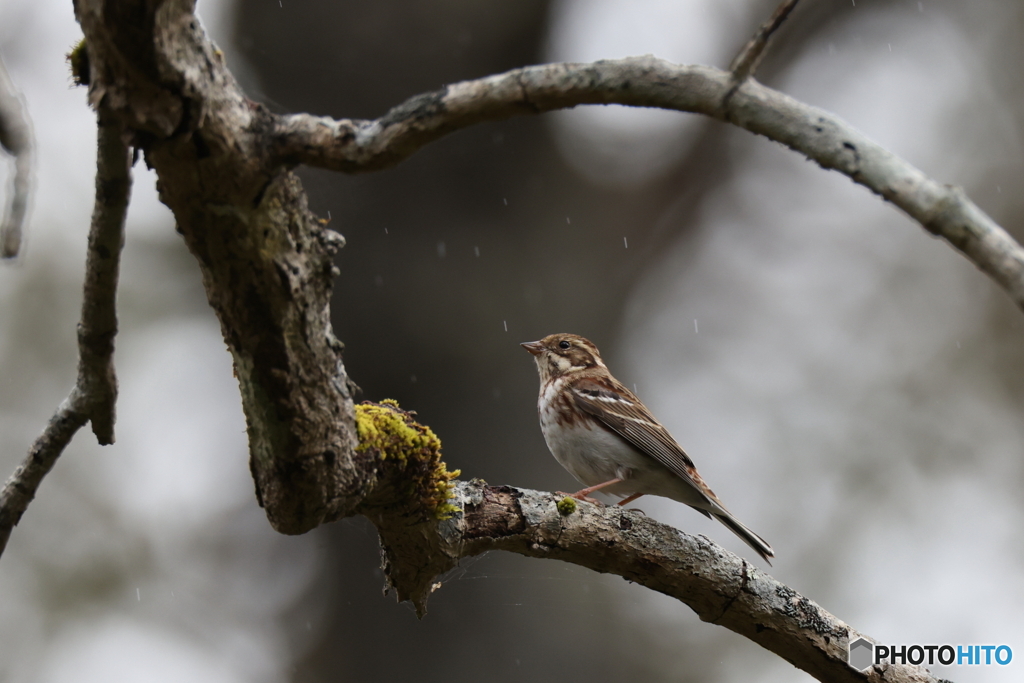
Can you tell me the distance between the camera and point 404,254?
5402 mm

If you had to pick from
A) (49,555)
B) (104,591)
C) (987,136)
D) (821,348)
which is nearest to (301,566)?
(104,591)

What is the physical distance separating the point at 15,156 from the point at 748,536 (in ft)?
12.0

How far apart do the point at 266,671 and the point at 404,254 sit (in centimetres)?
346

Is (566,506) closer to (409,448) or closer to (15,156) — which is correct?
(409,448)

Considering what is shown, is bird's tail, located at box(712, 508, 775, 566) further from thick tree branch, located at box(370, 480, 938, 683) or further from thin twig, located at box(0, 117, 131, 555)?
thin twig, located at box(0, 117, 131, 555)

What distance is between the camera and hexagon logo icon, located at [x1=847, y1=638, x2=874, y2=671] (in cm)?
290

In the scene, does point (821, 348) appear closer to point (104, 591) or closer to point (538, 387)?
point (538, 387)

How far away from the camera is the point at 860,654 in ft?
9.60

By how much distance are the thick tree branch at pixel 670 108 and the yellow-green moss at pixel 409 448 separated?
3.35 feet

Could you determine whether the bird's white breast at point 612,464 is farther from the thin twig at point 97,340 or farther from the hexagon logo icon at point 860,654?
the thin twig at point 97,340

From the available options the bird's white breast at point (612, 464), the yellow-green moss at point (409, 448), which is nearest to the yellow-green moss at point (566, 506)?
the yellow-green moss at point (409, 448)

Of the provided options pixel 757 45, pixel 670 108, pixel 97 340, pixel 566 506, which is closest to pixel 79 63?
pixel 97 340

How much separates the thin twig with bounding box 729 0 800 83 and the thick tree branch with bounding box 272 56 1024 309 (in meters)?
0.02

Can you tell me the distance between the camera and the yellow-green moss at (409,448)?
2.41 meters
